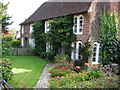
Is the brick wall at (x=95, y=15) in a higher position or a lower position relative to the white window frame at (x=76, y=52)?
higher

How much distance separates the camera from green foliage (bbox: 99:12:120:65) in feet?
35.0

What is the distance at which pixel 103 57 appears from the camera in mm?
10906

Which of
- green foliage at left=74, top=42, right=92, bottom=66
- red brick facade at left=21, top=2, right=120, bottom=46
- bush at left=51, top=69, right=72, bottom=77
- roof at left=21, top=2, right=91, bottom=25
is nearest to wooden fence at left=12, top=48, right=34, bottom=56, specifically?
roof at left=21, top=2, right=91, bottom=25

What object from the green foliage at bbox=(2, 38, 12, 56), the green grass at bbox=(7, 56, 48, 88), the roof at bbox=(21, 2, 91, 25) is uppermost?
the roof at bbox=(21, 2, 91, 25)

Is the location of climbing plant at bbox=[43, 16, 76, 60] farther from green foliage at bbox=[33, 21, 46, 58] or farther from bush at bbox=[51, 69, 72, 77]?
bush at bbox=[51, 69, 72, 77]

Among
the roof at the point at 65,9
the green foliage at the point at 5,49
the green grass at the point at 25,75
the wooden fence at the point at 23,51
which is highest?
the roof at the point at 65,9

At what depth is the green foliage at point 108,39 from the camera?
420 inches

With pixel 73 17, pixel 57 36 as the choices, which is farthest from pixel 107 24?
pixel 57 36

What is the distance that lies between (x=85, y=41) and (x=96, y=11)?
10.6ft

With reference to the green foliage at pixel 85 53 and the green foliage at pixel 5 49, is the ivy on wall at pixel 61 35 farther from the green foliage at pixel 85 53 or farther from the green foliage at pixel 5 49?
the green foliage at pixel 5 49

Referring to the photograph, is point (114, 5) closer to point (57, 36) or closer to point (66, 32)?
point (66, 32)

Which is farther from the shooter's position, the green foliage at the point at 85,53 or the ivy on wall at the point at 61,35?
the ivy on wall at the point at 61,35

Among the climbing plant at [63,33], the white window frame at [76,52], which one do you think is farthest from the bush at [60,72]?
the climbing plant at [63,33]

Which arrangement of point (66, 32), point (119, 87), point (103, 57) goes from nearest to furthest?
point (119, 87) < point (103, 57) < point (66, 32)
